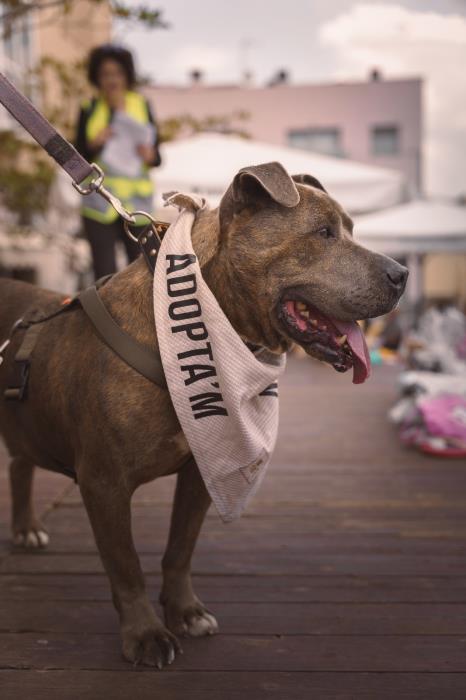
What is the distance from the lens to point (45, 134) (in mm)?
2082

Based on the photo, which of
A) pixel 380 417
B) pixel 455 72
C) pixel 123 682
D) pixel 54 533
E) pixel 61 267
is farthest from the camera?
pixel 61 267

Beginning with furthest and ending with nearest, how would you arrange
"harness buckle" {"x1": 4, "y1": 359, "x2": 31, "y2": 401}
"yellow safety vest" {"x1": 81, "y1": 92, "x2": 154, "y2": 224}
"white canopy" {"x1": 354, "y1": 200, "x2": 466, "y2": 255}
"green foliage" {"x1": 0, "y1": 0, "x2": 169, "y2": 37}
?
1. "white canopy" {"x1": 354, "y1": 200, "x2": 466, "y2": 255}
2. "green foliage" {"x1": 0, "y1": 0, "x2": 169, "y2": 37}
3. "yellow safety vest" {"x1": 81, "y1": 92, "x2": 154, "y2": 224}
4. "harness buckle" {"x1": 4, "y1": 359, "x2": 31, "y2": 401}

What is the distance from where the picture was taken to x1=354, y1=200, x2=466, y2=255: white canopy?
843cm

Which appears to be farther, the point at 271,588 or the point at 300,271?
the point at 271,588

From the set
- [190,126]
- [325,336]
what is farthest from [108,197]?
[190,126]

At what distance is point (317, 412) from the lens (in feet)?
16.8

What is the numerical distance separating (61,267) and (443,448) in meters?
11.3

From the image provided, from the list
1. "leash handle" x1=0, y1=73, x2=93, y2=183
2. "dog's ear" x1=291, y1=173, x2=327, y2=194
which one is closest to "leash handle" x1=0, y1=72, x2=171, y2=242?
"leash handle" x1=0, y1=73, x2=93, y2=183

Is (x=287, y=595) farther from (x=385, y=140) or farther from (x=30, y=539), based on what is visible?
(x=385, y=140)

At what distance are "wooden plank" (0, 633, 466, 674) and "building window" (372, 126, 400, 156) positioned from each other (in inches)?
948

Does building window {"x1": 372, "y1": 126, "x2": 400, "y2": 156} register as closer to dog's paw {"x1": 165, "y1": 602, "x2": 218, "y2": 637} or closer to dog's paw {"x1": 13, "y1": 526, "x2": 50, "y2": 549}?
dog's paw {"x1": 13, "y1": 526, "x2": 50, "y2": 549}

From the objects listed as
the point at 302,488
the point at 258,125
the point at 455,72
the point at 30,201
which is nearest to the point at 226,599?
the point at 302,488

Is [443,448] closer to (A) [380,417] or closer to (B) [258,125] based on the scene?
(A) [380,417]

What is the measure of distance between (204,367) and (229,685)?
753 millimetres
